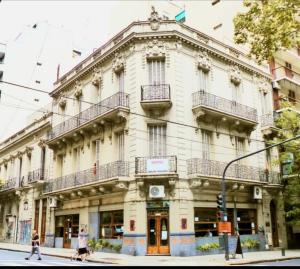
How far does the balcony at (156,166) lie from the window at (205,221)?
2826 millimetres

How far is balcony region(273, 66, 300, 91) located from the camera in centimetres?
3014

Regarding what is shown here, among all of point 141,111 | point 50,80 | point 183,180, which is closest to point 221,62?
point 141,111

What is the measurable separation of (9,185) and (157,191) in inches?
848

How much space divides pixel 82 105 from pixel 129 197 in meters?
9.11

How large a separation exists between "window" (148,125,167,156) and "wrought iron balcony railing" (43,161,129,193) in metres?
1.73

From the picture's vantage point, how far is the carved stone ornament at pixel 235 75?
85.9 feet

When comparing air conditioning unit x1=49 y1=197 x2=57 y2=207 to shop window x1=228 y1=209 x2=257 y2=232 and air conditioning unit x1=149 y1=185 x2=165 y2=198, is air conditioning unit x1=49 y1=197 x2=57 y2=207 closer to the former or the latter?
air conditioning unit x1=149 y1=185 x2=165 y2=198

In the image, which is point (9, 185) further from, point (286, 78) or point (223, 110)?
point (286, 78)

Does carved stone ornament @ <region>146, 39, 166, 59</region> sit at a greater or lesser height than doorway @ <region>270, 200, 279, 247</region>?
greater

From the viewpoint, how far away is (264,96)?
2884cm

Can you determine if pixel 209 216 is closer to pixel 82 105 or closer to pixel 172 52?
pixel 172 52

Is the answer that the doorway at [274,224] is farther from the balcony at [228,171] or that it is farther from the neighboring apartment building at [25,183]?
the neighboring apartment building at [25,183]

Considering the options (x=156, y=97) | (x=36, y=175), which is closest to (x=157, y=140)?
(x=156, y=97)

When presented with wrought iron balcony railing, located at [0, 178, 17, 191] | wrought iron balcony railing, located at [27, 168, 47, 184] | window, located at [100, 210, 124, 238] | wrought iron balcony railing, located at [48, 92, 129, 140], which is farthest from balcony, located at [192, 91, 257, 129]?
wrought iron balcony railing, located at [0, 178, 17, 191]
